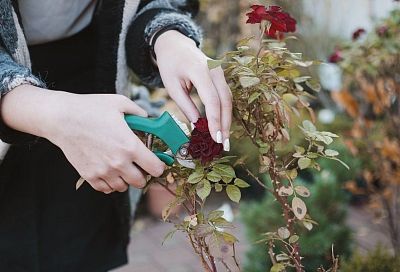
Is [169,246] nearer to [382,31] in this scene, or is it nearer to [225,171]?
[382,31]

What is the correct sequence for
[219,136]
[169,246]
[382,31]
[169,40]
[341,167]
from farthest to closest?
[169,246], [341,167], [382,31], [169,40], [219,136]

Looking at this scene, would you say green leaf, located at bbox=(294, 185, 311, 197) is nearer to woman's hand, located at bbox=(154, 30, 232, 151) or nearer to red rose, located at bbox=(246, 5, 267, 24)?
woman's hand, located at bbox=(154, 30, 232, 151)

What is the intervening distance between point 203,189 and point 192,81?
21 cm

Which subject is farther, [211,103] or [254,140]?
[254,140]

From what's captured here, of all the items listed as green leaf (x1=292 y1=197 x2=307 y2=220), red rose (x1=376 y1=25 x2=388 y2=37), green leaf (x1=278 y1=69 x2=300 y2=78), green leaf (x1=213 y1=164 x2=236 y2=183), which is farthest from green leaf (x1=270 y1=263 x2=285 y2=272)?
red rose (x1=376 y1=25 x2=388 y2=37)

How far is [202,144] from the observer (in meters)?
1.07

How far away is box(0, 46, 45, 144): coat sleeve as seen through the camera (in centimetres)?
105

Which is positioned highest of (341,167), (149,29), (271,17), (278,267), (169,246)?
(271,17)

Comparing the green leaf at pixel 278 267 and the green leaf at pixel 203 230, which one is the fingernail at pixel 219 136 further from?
the green leaf at pixel 278 267

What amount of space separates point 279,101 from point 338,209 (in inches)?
77.1

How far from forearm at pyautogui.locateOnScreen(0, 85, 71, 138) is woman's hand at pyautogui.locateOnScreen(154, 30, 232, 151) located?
0.24 meters

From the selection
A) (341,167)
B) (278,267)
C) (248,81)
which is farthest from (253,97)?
(341,167)

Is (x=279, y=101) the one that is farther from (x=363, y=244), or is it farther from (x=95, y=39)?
(x=363, y=244)

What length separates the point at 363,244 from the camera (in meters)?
3.70
